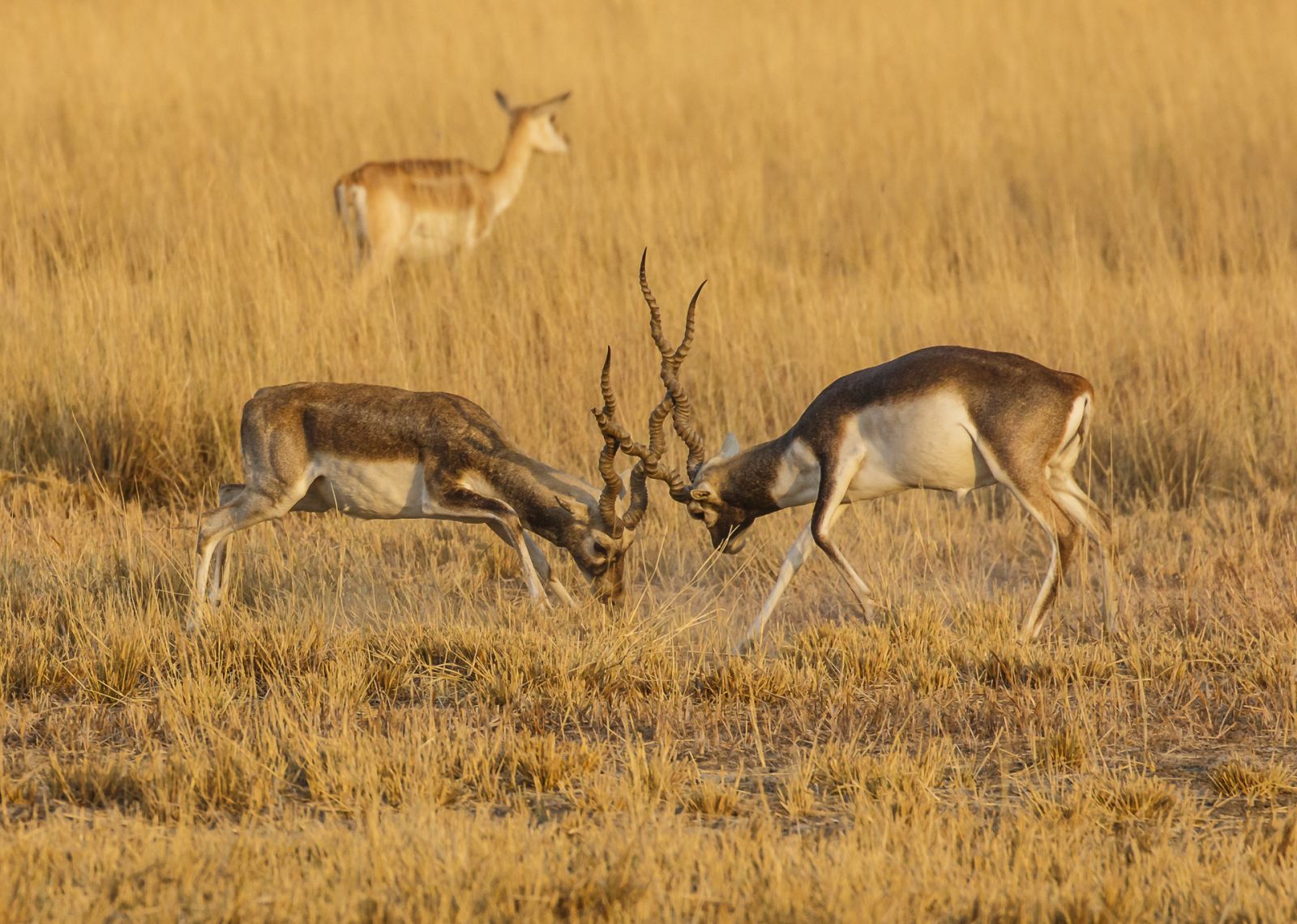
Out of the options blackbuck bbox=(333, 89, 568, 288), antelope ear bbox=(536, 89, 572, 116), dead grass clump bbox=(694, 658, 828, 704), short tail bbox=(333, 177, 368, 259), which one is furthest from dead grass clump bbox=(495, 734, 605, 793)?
antelope ear bbox=(536, 89, 572, 116)

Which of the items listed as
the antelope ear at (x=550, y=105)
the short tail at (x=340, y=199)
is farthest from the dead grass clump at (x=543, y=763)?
the antelope ear at (x=550, y=105)

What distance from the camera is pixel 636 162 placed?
14.4 meters

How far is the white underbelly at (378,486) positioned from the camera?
626 cm

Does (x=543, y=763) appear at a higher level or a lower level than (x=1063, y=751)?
higher

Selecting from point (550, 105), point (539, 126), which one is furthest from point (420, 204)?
point (550, 105)

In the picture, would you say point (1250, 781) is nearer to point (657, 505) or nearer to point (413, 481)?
point (413, 481)

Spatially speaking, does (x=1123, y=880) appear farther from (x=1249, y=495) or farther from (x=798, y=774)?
(x=1249, y=495)

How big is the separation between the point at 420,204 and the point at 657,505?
582 cm

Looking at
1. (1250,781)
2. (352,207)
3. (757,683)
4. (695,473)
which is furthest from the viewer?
(352,207)

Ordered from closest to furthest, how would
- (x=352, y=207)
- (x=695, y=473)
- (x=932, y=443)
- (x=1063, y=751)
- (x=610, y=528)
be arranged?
1. (x=1063, y=751)
2. (x=932, y=443)
3. (x=610, y=528)
4. (x=695, y=473)
5. (x=352, y=207)

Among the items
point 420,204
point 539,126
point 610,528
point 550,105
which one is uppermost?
point 550,105

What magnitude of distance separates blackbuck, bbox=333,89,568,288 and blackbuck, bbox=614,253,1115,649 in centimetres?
591

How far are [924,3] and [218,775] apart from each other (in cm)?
1832

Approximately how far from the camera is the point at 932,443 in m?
5.80
